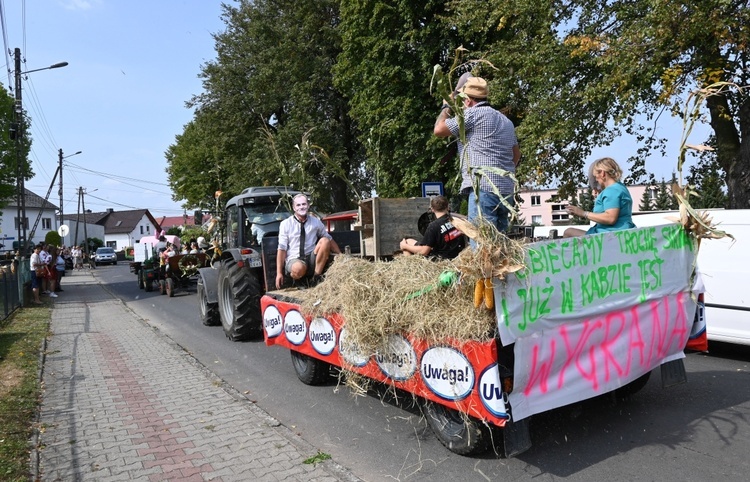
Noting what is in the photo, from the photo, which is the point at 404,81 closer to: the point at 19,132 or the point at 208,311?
the point at 208,311

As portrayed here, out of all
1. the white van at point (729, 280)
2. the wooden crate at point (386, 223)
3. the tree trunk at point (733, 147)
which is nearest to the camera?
the wooden crate at point (386, 223)

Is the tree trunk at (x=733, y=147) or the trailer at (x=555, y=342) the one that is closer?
the trailer at (x=555, y=342)

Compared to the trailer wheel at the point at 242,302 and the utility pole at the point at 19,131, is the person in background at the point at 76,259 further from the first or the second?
the trailer wheel at the point at 242,302

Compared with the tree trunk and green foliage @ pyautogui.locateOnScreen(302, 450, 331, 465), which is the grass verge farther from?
the tree trunk

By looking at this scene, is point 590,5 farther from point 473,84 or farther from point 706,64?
point 473,84

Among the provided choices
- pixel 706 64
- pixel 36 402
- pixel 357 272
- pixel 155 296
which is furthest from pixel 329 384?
pixel 155 296

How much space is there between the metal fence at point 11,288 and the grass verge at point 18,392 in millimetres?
1109

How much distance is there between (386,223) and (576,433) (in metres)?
3.09

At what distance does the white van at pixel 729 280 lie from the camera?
22.1 ft

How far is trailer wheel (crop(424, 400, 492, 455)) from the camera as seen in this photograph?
13.4 feet

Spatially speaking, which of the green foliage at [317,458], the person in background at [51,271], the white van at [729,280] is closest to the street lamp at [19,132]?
the person in background at [51,271]

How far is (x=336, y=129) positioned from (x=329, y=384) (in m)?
22.7

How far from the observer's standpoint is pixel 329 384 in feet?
21.5

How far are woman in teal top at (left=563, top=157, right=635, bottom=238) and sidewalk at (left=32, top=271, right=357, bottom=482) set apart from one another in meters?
2.97
